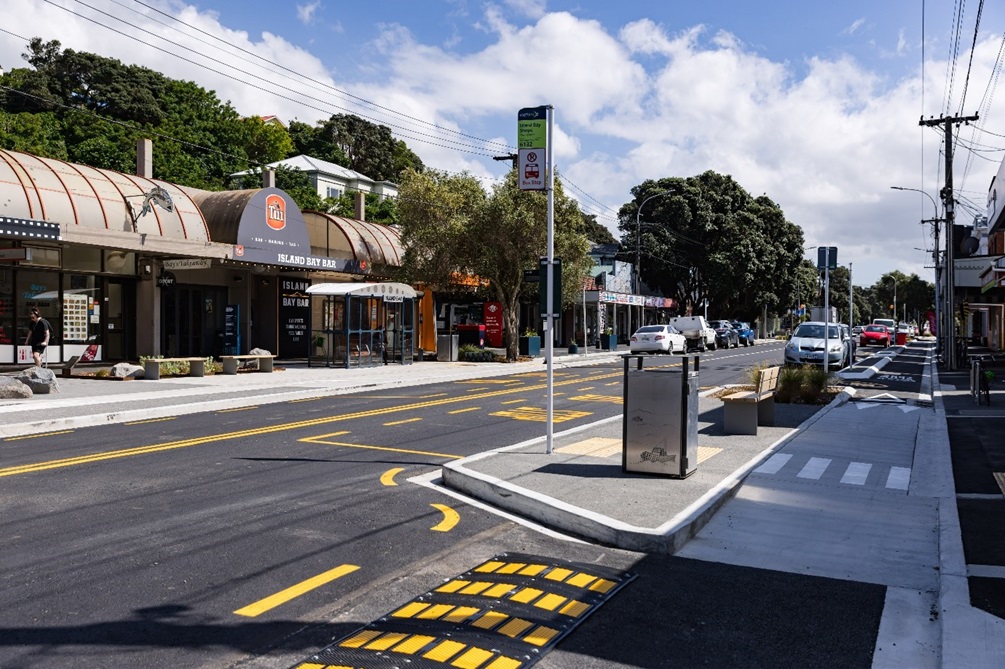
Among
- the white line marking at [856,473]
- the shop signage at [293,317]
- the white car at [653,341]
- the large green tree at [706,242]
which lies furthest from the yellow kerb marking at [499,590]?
the large green tree at [706,242]

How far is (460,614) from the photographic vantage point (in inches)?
189

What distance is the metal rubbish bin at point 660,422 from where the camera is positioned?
27.7ft

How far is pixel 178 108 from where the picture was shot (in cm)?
6900

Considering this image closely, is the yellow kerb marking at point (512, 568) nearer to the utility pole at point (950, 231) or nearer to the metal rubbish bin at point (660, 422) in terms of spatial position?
the metal rubbish bin at point (660, 422)

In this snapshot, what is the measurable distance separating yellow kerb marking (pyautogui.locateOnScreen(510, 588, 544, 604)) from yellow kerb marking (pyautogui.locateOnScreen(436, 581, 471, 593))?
0.41 metres

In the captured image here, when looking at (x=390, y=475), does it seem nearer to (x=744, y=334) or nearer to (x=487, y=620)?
(x=487, y=620)

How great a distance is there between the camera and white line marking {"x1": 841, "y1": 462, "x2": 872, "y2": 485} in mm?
9125

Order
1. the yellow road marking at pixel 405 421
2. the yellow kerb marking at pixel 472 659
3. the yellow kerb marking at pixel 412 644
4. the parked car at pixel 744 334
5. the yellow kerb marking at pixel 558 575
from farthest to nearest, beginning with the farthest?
the parked car at pixel 744 334 → the yellow road marking at pixel 405 421 → the yellow kerb marking at pixel 558 575 → the yellow kerb marking at pixel 412 644 → the yellow kerb marking at pixel 472 659

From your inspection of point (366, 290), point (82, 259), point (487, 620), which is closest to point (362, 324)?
point (366, 290)

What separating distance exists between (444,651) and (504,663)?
1.13ft

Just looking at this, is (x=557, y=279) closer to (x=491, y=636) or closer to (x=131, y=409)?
(x=491, y=636)

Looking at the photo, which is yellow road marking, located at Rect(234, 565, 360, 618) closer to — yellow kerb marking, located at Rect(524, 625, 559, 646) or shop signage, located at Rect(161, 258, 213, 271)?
yellow kerb marking, located at Rect(524, 625, 559, 646)

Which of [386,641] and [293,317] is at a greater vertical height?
[293,317]

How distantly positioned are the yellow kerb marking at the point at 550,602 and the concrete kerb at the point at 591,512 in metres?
1.34
